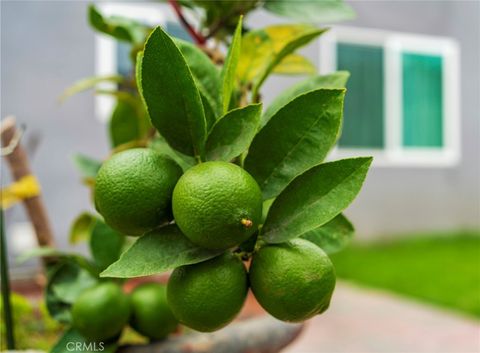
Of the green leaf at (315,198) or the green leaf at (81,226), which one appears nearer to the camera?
the green leaf at (315,198)

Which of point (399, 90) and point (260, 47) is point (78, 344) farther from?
point (399, 90)

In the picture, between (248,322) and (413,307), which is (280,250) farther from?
(413,307)

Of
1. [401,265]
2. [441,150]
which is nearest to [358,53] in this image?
[441,150]

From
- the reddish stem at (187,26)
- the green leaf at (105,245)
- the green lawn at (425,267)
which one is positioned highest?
the reddish stem at (187,26)

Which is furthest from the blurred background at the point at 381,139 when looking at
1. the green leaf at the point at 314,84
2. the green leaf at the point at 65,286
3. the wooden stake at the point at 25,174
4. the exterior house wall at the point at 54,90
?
the green leaf at the point at 314,84

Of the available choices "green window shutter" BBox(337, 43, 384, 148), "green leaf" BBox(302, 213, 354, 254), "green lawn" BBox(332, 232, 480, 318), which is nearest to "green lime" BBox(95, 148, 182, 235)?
"green leaf" BBox(302, 213, 354, 254)

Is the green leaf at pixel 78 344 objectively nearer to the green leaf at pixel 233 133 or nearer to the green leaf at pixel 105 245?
the green leaf at pixel 105 245
